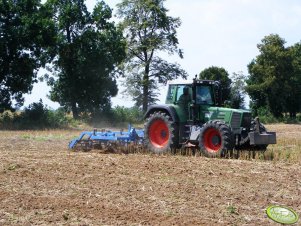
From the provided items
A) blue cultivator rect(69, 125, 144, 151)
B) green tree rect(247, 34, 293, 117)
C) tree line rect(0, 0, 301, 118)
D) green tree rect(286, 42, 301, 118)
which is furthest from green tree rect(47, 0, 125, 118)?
blue cultivator rect(69, 125, 144, 151)

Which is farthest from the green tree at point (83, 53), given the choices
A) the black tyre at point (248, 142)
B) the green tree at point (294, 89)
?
the black tyre at point (248, 142)

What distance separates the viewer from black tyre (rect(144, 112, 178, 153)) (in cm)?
1454

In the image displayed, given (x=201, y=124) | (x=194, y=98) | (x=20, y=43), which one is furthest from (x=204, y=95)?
(x=20, y=43)

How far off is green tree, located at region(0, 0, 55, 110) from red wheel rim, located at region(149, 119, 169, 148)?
56.6 ft

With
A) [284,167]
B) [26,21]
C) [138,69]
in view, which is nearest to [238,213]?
[284,167]

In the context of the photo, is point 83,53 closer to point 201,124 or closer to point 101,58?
point 101,58

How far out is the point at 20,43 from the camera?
30.2m

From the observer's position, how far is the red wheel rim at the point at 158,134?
1491 centimetres

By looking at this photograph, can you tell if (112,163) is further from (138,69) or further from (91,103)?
(138,69)

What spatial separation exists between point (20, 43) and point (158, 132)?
1809 cm

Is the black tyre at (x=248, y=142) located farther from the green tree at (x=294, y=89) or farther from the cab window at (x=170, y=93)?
the green tree at (x=294, y=89)

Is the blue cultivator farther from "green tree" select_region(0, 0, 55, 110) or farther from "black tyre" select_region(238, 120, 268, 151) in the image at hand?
"green tree" select_region(0, 0, 55, 110)

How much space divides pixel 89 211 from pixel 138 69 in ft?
127

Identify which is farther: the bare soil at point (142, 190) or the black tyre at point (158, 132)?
the black tyre at point (158, 132)
